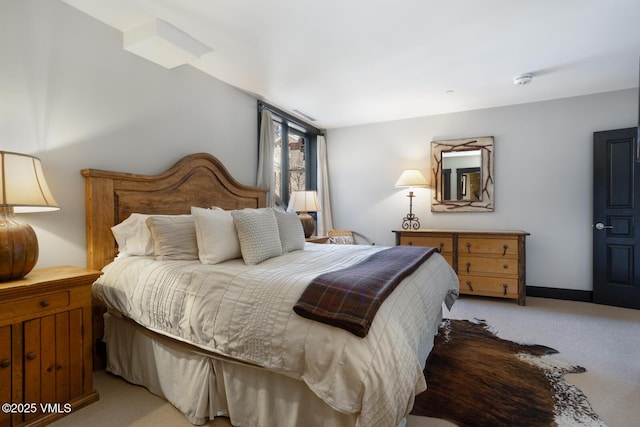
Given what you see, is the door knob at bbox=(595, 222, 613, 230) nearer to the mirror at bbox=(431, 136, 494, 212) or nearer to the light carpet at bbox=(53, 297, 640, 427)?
the light carpet at bbox=(53, 297, 640, 427)

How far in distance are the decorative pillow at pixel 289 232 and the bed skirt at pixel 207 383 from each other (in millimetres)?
1075

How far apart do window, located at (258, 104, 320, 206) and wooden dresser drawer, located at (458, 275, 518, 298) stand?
2574mm

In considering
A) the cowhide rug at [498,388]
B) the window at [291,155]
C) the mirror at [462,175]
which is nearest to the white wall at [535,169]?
the mirror at [462,175]

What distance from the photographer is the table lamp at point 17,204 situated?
1605mm

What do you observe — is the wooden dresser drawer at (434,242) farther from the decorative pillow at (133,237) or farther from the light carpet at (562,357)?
the decorative pillow at (133,237)

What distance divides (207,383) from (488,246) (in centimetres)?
346

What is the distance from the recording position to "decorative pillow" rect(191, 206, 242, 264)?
7.01ft

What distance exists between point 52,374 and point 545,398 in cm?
276

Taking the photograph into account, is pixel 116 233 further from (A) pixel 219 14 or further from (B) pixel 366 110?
(B) pixel 366 110

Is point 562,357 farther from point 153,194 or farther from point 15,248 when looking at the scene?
point 15,248

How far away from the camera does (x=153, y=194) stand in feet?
8.70

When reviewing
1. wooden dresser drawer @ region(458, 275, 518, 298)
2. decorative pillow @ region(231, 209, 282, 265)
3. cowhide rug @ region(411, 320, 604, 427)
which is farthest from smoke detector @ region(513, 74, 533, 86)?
decorative pillow @ region(231, 209, 282, 265)

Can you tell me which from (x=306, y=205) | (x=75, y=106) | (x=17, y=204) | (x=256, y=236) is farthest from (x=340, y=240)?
(x=17, y=204)

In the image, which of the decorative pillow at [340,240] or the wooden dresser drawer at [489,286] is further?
the decorative pillow at [340,240]
